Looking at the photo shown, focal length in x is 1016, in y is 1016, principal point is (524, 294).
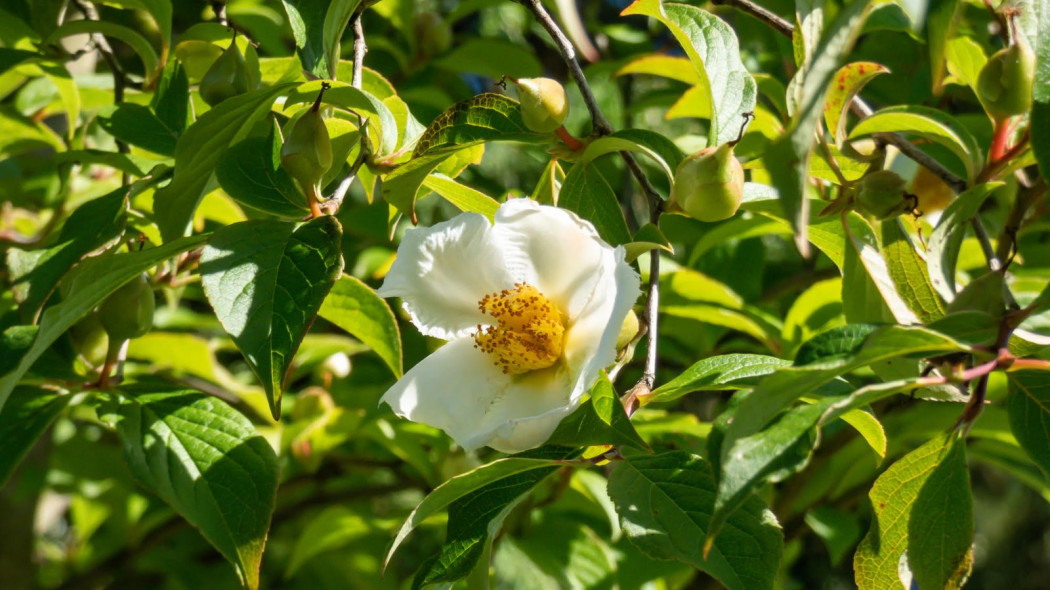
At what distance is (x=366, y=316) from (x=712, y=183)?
0.39 meters

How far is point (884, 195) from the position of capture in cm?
80

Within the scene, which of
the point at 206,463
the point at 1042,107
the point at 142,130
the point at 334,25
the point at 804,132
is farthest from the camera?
the point at 142,130

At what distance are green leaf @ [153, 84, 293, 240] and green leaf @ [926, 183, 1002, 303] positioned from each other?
0.55 m

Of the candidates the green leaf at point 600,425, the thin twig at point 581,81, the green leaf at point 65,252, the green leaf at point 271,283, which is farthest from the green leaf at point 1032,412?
the green leaf at point 65,252

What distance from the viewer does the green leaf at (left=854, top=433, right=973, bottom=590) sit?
2.52ft

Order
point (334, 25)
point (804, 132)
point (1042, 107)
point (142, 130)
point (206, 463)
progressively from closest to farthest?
point (804, 132), point (1042, 107), point (334, 25), point (206, 463), point (142, 130)

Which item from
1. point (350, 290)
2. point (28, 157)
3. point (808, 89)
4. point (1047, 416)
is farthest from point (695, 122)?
point (808, 89)

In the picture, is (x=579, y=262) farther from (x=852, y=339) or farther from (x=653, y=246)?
(x=852, y=339)

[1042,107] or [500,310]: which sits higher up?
[1042,107]

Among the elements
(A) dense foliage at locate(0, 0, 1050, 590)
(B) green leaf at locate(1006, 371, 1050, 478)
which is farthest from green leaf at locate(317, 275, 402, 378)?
(B) green leaf at locate(1006, 371, 1050, 478)

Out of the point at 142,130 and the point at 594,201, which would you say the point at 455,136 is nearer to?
the point at 594,201

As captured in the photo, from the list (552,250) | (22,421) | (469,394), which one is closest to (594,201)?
(552,250)

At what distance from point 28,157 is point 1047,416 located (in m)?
1.84

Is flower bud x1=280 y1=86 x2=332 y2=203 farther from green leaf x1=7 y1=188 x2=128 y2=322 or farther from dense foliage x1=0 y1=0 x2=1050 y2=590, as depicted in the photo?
green leaf x1=7 y1=188 x2=128 y2=322
